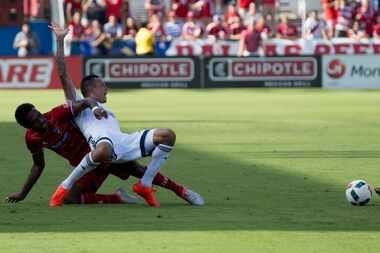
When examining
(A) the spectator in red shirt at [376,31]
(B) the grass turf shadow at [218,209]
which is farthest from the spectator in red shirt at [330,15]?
(B) the grass turf shadow at [218,209]

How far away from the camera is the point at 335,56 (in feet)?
123

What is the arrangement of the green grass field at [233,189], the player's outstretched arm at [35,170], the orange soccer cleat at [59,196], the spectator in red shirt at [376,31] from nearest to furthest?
the green grass field at [233,189] → the orange soccer cleat at [59,196] → the player's outstretched arm at [35,170] → the spectator in red shirt at [376,31]

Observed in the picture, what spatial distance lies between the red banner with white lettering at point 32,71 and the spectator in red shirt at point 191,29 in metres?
5.46

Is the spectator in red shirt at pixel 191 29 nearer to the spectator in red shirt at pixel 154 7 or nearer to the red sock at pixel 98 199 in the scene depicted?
the spectator in red shirt at pixel 154 7

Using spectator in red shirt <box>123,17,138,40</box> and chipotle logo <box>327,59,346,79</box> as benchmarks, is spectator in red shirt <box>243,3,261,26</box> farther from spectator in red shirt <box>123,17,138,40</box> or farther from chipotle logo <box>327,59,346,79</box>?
chipotle logo <box>327,59,346,79</box>

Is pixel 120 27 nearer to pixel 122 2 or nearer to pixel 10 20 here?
pixel 122 2

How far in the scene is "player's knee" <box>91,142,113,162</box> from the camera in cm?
1195

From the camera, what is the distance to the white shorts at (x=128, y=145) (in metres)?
12.1

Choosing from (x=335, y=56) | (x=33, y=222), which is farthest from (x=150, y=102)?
(x=33, y=222)

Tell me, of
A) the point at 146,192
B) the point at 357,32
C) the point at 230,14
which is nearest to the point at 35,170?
the point at 146,192

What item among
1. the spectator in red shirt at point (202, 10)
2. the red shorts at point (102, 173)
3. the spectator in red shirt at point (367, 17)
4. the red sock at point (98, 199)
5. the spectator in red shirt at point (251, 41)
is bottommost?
the spectator in red shirt at point (251, 41)

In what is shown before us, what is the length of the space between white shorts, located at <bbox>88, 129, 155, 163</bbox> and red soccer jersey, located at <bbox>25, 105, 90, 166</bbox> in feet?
1.06

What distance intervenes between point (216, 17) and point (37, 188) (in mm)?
28419

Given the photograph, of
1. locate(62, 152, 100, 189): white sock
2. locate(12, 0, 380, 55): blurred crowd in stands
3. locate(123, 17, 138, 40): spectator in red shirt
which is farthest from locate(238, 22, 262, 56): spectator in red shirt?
locate(62, 152, 100, 189): white sock
